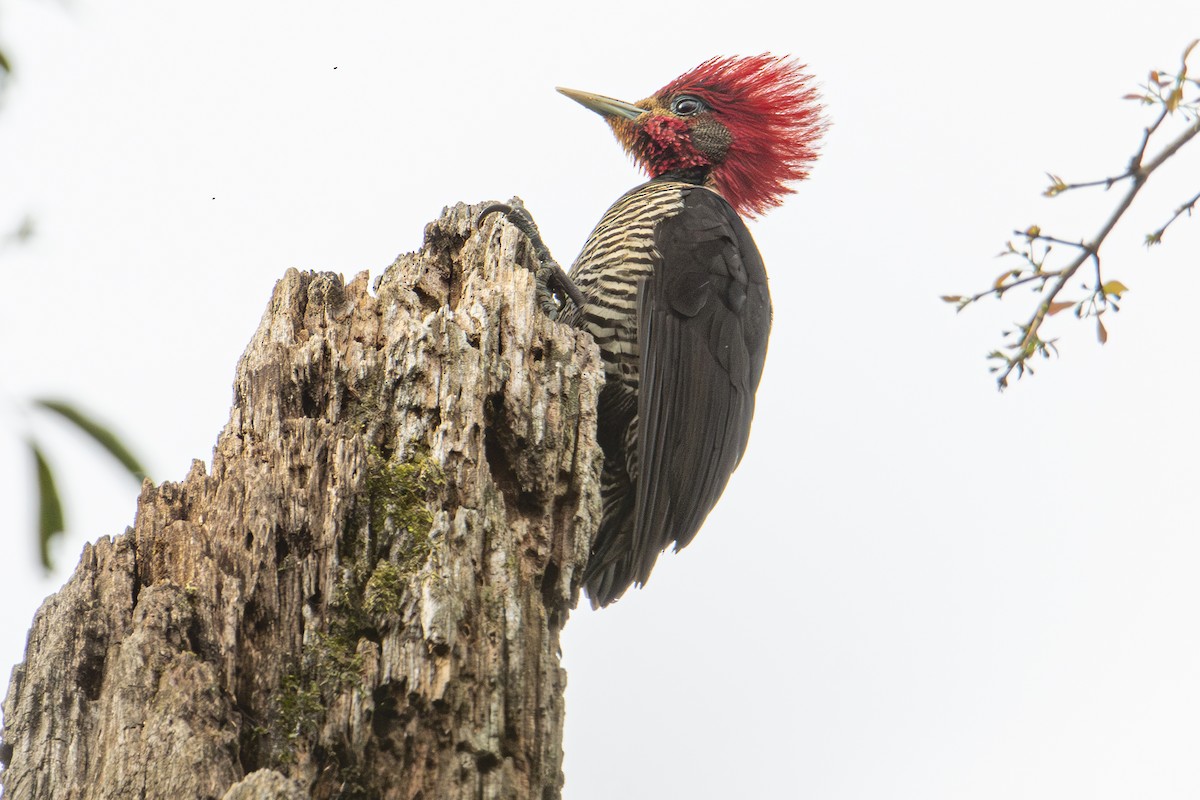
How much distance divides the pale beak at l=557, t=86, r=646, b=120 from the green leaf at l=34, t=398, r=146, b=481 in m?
3.43

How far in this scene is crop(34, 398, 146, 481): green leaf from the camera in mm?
2275

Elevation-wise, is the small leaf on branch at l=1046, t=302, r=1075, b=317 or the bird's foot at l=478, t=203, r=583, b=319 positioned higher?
the bird's foot at l=478, t=203, r=583, b=319

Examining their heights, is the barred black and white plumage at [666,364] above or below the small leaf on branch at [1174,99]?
above

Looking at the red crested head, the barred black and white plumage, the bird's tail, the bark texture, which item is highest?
the red crested head

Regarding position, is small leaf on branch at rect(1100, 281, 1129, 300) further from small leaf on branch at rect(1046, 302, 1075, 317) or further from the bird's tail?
the bird's tail

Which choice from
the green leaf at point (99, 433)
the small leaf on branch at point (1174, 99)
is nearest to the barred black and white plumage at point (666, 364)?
the green leaf at point (99, 433)

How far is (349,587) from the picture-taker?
8.52 feet

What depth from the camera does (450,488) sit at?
277cm

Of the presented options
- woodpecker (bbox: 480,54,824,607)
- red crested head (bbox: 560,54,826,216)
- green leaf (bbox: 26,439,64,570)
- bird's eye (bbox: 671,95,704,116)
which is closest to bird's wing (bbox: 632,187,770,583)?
woodpecker (bbox: 480,54,824,607)

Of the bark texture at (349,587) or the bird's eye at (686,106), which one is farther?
the bird's eye at (686,106)

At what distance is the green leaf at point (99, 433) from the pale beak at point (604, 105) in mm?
3431

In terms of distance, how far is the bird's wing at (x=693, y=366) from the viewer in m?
3.97

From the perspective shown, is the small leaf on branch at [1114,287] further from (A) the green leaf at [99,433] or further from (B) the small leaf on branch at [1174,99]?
(A) the green leaf at [99,433]

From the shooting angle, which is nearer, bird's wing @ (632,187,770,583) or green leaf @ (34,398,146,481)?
green leaf @ (34,398,146,481)
